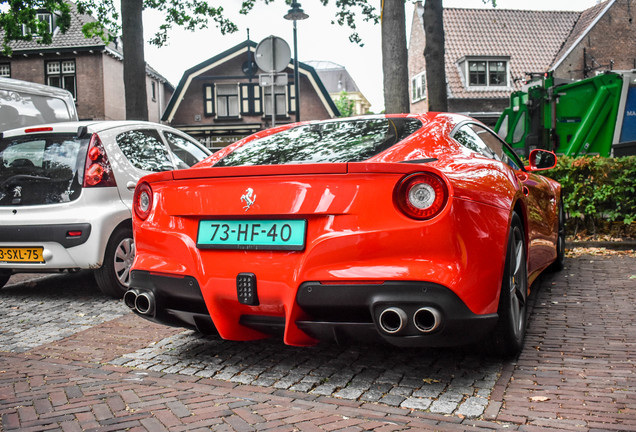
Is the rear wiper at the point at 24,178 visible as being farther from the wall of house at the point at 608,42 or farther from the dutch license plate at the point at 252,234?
the wall of house at the point at 608,42

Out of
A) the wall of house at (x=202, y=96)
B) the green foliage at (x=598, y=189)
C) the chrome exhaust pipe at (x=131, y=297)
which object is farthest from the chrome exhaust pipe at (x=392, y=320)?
the wall of house at (x=202, y=96)

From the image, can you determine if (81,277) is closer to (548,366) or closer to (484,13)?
(548,366)

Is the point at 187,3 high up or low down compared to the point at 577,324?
up

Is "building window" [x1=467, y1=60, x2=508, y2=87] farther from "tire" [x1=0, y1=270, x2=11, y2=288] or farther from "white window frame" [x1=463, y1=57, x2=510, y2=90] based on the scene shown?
"tire" [x1=0, y1=270, x2=11, y2=288]

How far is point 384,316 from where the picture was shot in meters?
3.12

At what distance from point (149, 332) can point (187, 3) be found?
53.3 ft

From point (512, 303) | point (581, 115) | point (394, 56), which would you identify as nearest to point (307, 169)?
point (512, 303)

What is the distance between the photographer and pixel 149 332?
479cm

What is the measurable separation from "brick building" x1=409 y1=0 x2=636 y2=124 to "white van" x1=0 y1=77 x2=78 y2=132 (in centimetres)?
2557

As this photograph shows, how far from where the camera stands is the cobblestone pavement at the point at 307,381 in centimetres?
298

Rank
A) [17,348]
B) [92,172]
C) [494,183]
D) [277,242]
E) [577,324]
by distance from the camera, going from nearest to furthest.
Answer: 1. [277,242]
2. [494,183]
3. [17,348]
4. [577,324]
5. [92,172]

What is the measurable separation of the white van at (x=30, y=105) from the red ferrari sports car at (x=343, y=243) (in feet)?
18.9

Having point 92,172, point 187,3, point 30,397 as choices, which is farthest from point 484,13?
point 30,397

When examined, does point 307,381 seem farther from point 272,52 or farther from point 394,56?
point 394,56
